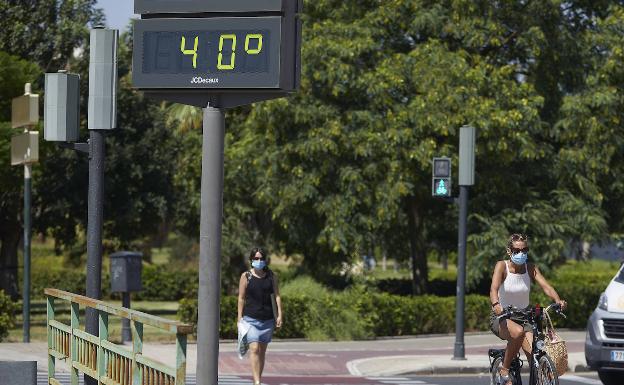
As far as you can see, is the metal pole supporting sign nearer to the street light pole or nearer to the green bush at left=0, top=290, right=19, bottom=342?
the green bush at left=0, top=290, right=19, bottom=342

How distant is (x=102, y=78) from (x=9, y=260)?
28954 millimetres

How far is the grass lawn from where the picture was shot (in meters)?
13.5

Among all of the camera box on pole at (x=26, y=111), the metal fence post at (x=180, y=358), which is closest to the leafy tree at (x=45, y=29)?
the camera box on pole at (x=26, y=111)

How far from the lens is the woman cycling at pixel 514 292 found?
541 inches

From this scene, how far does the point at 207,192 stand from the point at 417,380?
35.8 feet

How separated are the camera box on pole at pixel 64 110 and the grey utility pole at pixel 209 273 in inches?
214

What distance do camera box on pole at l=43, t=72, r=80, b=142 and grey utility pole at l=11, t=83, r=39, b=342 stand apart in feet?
28.6

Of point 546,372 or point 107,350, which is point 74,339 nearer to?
point 107,350

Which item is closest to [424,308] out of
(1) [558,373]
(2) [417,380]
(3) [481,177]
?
(3) [481,177]

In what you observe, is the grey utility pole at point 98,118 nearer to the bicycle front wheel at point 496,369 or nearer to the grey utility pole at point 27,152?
the bicycle front wheel at point 496,369

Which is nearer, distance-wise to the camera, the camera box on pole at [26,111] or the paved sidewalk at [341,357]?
the paved sidewalk at [341,357]

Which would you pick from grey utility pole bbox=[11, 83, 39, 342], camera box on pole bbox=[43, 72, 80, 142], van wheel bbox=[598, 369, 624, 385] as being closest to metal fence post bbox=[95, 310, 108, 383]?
camera box on pole bbox=[43, 72, 80, 142]

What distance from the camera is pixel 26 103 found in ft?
81.4

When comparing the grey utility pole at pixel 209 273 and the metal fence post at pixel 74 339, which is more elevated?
the grey utility pole at pixel 209 273
